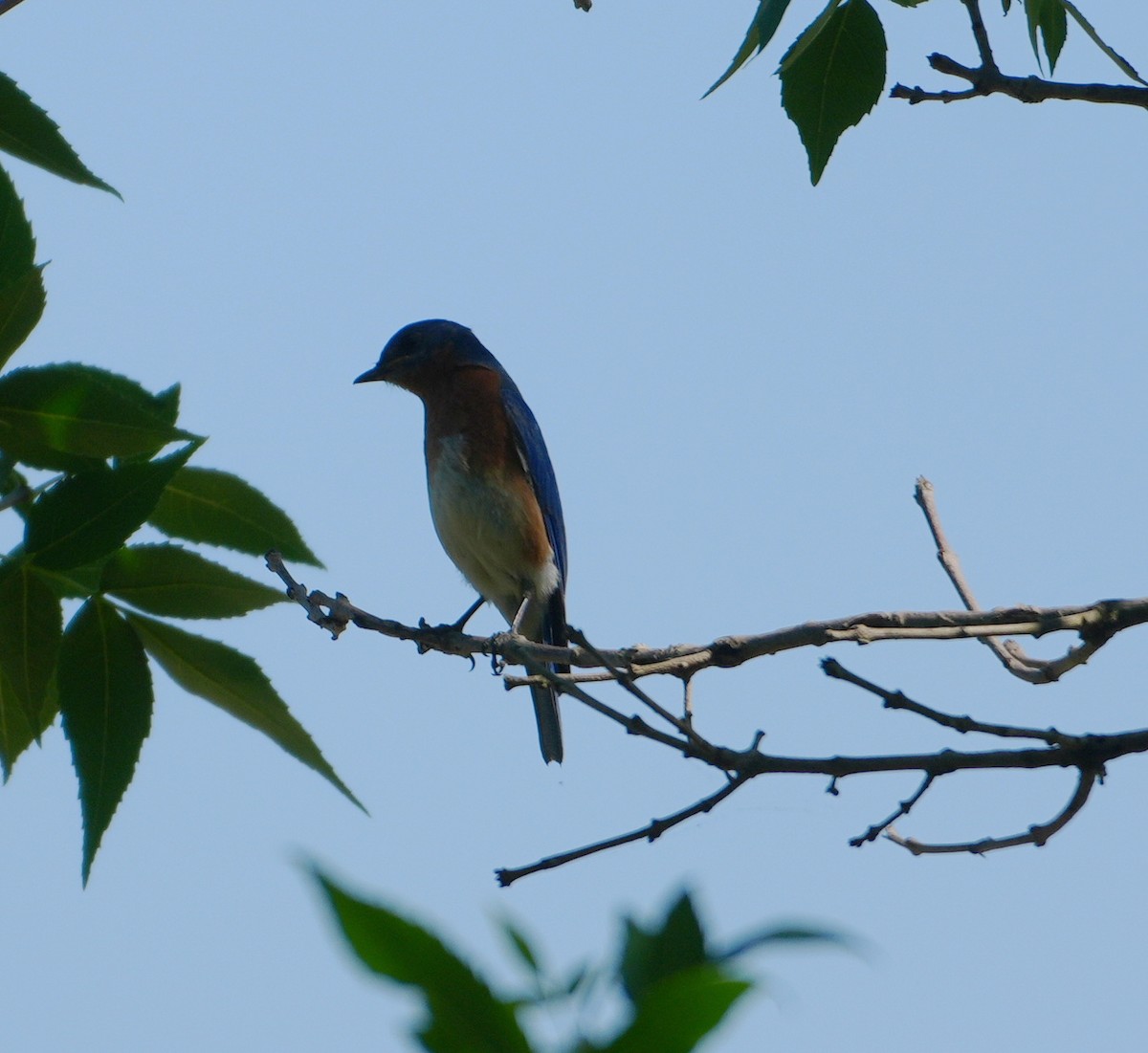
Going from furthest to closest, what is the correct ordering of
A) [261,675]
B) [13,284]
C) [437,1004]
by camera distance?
1. [261,675]
2. [13,284]
3. [437,1004]

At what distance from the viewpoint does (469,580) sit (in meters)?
7.51

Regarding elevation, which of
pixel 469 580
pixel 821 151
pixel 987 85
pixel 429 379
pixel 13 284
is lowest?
pixel 13 284

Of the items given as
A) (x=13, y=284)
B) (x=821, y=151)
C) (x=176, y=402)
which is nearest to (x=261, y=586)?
(x=176, y=402)

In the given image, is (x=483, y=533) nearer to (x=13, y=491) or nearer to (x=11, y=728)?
(x=13, y=491)

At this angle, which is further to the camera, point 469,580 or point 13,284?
point 469,580

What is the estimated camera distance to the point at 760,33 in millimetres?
2033

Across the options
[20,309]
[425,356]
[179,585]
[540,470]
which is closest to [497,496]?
[540,470]

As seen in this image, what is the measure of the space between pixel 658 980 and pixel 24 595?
144 centimetres

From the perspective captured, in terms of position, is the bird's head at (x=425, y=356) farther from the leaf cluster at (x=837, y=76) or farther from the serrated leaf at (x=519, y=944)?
the serrated leaf at (x=519, y=944)

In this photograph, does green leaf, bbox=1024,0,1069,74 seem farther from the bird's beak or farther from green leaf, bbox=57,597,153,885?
the bird's beak

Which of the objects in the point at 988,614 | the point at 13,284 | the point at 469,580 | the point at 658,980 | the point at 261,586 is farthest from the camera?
the point at 469,580

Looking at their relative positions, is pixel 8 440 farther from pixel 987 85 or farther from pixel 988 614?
pixel 987 85

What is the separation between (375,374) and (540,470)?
1.34m

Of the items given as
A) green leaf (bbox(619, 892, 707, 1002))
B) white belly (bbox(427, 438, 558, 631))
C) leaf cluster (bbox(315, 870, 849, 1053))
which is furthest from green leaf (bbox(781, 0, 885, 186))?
white belly (bbox(427, 438, 558, 631))
